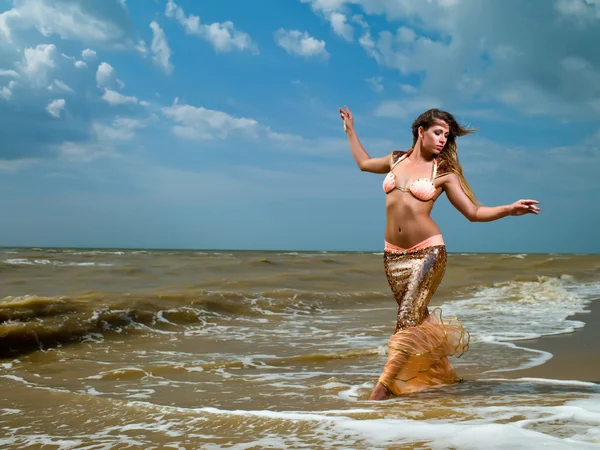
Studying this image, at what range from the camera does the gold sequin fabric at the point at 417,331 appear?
4.72 metres

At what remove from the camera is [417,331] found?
4.80 m

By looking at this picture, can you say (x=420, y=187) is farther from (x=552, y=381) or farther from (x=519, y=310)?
(x=519, y=310)

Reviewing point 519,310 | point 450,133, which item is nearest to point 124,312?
point 450,133

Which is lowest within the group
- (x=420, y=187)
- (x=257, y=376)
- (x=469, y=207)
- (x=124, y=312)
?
(x=257, y=376)

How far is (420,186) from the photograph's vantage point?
480cm

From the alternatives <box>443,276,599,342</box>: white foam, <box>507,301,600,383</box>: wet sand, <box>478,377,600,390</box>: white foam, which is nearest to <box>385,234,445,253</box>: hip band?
<box>478,377,600,390</box>: white foam

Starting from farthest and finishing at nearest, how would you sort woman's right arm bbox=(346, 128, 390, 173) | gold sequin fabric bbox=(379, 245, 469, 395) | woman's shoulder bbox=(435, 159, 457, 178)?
woman's right arm bbox=(346, 128, 390, 173) < woman's shoulder bbox=(435, 159, 457, 178) < gold sequin fabric bbox=(379, 245, 469, 395)

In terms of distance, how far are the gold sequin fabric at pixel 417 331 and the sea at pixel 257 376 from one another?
0.76ft

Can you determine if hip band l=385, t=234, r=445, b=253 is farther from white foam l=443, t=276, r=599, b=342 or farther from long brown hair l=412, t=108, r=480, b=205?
white foam l=443, t=276, r=599, b=342

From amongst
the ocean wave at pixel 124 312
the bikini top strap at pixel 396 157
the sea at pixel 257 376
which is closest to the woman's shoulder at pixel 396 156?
the bikini top strap at pixel 396 157

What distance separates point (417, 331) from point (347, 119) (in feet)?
6.76

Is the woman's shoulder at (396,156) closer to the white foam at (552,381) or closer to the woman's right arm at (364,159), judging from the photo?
the woman's right arm at (364,159)

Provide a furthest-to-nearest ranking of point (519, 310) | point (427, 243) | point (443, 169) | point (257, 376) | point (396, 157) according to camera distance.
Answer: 1. point (519, 310)
2. point (257, 376)
3. point (396, 157)
4. point (443, 169)
5. point (427, 243)

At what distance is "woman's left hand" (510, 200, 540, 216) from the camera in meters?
4.29
